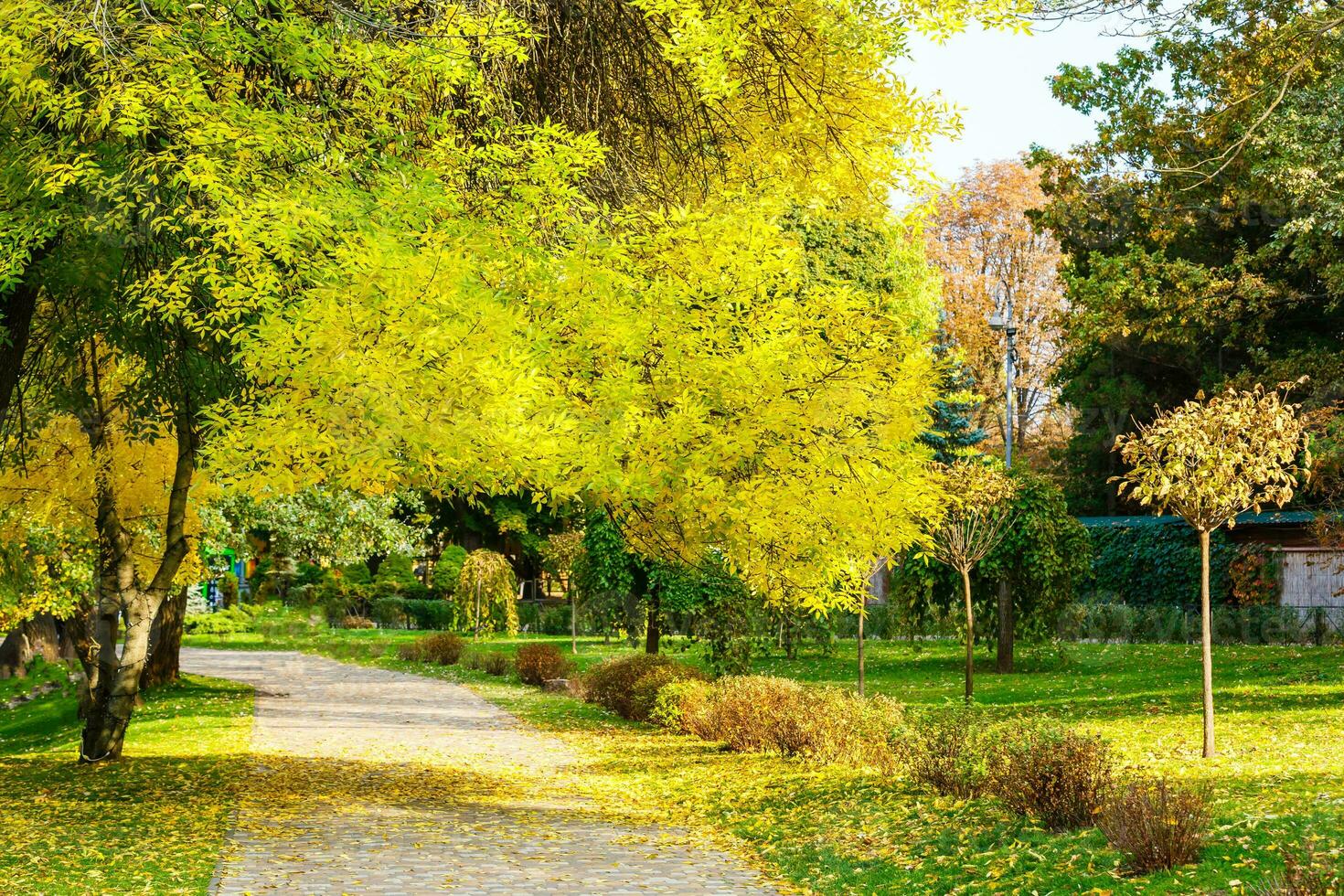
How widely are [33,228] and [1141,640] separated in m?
25.7

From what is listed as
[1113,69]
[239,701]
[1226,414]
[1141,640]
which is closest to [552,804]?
[1226,414]

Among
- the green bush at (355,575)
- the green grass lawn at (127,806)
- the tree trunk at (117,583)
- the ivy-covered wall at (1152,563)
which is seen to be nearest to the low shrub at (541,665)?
the green grass lawn at (127,806)

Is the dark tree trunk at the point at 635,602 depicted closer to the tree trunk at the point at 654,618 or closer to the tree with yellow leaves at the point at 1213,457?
the tree trunk at the point at 654,618

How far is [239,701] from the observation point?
20.0m

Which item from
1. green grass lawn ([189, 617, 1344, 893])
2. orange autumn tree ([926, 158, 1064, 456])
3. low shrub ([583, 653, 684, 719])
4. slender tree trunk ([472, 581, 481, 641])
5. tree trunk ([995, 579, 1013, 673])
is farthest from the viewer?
orange autumn tree ([926, 158, 1064, 456])

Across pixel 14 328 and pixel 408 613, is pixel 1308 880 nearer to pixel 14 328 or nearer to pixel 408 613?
pixel 14 328

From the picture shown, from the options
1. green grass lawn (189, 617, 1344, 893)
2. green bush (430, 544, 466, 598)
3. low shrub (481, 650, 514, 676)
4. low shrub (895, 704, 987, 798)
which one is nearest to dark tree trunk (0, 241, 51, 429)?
green grass lawn (189, 617, 1344, 893)

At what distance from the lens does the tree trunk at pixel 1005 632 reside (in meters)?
22.8

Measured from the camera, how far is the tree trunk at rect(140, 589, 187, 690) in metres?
20.9

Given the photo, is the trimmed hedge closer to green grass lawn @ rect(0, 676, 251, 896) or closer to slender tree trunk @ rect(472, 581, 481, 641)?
slender tree trunk @ rect(472, 581, 481, 641)

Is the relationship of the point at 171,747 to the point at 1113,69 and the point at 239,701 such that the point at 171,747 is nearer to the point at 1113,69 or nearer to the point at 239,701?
the point at 239,701

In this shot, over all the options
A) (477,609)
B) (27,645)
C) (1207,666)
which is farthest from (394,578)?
(1207,666)

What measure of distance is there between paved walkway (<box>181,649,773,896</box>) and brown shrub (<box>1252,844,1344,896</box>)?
9.05 feet

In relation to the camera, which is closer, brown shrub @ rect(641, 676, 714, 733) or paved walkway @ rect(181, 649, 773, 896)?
paved walkway @ rect(181, 649, 773, 896)
